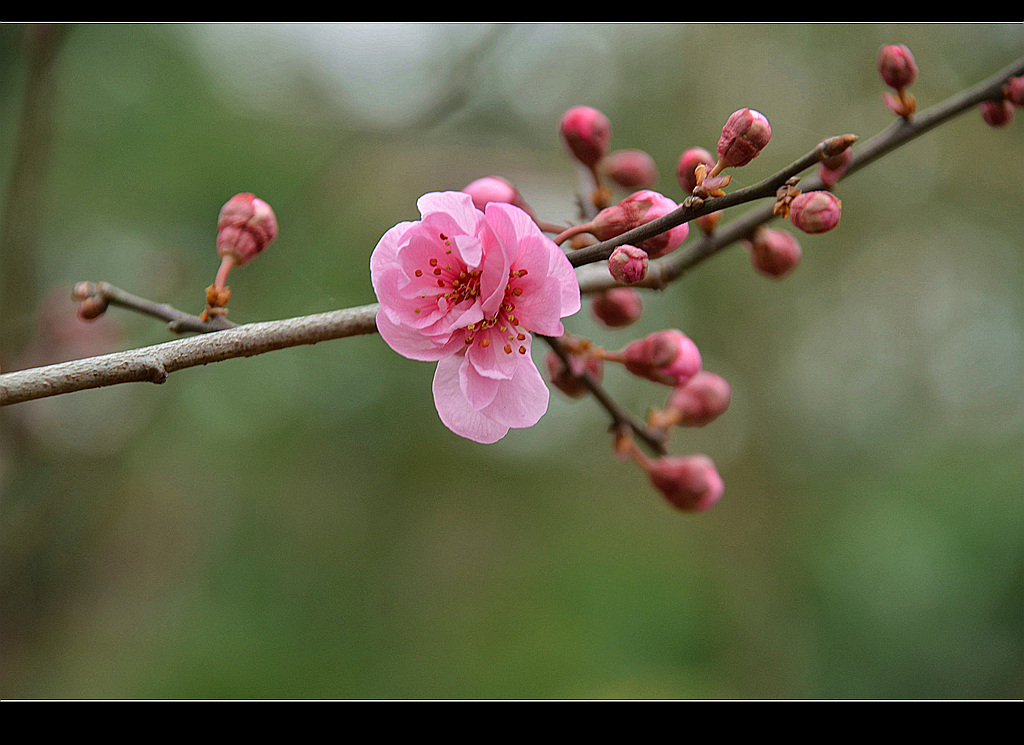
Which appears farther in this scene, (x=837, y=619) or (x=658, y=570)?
(x=658, y=570)

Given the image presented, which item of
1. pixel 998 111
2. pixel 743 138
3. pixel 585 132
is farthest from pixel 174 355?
pixel 998 111

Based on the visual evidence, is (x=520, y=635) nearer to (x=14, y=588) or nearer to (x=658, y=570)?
(x=658, y=570)

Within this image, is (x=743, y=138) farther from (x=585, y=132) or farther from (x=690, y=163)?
(x=585, y=132)

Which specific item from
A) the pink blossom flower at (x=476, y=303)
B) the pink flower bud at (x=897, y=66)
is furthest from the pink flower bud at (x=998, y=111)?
the pink blossom flower at (x=476, y=303)

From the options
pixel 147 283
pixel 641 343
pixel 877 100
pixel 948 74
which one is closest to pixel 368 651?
pixel 147 283

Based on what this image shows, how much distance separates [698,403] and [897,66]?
588 mm

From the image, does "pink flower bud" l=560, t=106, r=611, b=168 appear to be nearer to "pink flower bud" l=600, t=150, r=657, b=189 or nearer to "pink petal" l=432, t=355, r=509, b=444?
"pink flower bud" l=600, t=150, r=657, b=189

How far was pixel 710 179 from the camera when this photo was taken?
0.73 meters

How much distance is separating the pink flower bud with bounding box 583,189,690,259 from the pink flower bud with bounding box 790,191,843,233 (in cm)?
12

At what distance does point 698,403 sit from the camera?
1253mm

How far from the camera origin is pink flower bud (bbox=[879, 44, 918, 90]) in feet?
3.22

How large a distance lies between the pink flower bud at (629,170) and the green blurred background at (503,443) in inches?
33.1

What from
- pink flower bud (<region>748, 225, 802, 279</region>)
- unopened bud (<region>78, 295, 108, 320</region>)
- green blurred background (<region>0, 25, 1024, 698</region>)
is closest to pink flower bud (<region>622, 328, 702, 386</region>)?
pink flower bud (<region>748, 225, 802, 279</region>)

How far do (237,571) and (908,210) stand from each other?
16.4 ft
